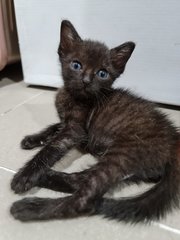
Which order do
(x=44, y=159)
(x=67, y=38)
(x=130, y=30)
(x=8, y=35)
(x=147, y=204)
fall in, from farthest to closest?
(x=8, y=35) → (x=130, y=30) → (x=67, y=38) → (x=44, y=159) → (x=147, y=204)

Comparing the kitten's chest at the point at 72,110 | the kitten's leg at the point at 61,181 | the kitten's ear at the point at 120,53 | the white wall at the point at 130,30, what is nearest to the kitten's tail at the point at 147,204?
the kitten's leg at the point at 61,181

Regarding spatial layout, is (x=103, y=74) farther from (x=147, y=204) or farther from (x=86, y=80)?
(x=147, y=204)

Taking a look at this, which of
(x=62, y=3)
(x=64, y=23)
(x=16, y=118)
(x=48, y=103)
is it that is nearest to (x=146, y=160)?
(x=64, y=23)

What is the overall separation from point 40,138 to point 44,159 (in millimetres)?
210

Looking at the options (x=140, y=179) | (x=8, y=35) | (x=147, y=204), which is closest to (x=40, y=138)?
(x=140, y=179)

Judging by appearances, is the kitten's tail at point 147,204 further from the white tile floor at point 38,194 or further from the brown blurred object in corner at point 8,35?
the brown blurred object in corner at point 8,35

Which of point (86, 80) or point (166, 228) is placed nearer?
point (166, 228)

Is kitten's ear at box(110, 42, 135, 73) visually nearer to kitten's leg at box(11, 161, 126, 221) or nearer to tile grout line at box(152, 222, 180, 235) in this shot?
kitten's leg at box(11, 161, 126, 221)

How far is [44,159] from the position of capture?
1.10m

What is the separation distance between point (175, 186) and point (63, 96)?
578mm

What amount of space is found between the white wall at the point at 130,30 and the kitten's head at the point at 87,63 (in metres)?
0.37

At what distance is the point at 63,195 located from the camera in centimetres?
99

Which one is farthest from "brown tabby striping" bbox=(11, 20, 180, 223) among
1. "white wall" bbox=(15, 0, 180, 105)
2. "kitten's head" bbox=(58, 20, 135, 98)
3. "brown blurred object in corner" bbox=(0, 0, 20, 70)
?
"brown blurred object in corner" bbox=(0, 0, 20, 70)

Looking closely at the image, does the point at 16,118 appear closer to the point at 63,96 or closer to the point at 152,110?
the point at 63,96
